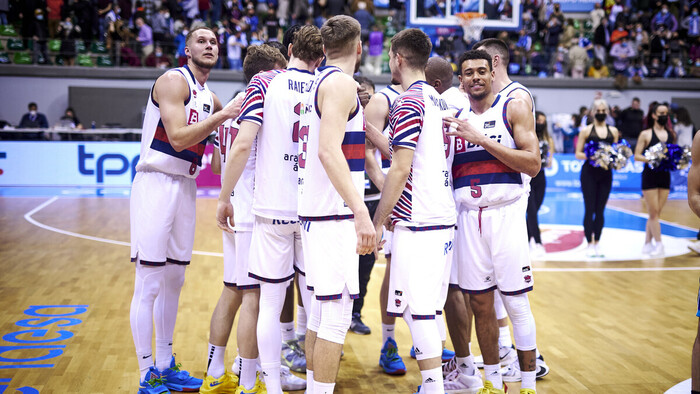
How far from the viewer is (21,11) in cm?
2133

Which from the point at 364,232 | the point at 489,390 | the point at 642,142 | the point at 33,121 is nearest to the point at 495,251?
the point at 489,390

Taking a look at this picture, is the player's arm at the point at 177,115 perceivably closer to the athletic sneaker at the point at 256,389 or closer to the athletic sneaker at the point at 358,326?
the athletic sneaker at the point at 256,389

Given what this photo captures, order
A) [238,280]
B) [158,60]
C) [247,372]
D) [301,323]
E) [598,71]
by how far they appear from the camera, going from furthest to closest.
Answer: [598,71], [158,60], [301,323], [238,280], [247,372]

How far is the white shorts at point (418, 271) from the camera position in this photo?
157 inches

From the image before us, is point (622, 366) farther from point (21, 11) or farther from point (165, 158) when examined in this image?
point (21, 11)

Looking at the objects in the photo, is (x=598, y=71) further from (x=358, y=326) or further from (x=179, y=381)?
(x=179, y=381)

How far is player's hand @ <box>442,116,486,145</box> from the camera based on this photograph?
4.16m

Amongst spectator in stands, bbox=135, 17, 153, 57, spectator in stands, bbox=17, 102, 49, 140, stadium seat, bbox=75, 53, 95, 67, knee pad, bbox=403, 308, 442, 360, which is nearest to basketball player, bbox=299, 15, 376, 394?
knee pad, bbox=403, 308, 442, 360

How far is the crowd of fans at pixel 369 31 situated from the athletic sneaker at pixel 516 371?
55.5 ft

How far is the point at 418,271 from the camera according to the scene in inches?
157

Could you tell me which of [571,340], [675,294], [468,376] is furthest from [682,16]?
[468,376]

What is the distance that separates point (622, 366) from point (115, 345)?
4.31 meters

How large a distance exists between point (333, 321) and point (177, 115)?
72.5 inches

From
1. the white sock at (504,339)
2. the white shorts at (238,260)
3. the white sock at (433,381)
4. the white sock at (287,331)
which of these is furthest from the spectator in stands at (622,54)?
the white sock at (433,381)
